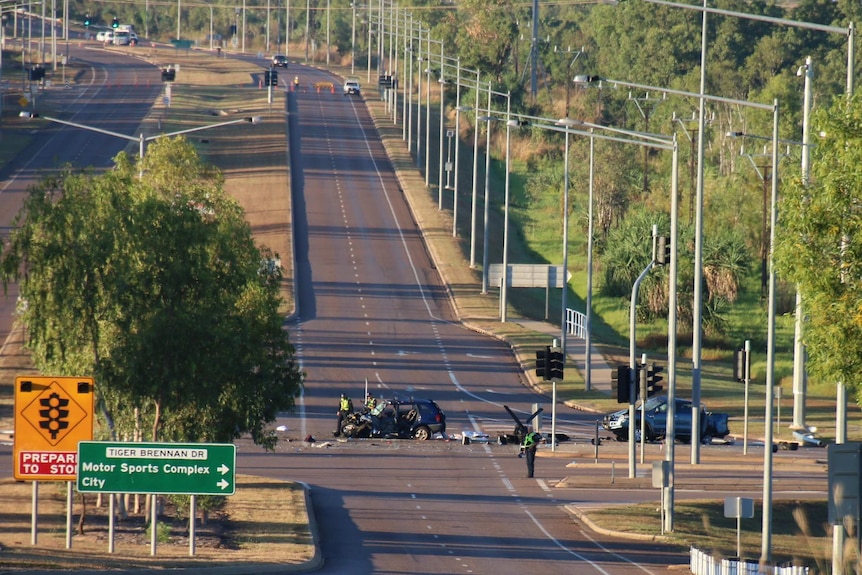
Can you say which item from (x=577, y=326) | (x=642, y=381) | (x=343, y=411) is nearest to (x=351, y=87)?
(x=577, y=326)

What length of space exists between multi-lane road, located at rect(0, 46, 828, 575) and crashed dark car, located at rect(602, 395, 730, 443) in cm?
142

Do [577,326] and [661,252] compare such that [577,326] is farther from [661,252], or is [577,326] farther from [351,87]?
[351,87]

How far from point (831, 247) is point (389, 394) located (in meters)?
32.7

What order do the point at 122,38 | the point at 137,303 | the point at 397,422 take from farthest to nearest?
the point at 122,38 → the point at 397,422 → the point at 137,303

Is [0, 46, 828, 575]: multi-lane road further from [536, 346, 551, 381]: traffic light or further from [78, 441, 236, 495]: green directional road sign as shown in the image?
[78, 441, 236, 495]: green directional road sign

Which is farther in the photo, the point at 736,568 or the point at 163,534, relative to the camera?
the point at 163,534

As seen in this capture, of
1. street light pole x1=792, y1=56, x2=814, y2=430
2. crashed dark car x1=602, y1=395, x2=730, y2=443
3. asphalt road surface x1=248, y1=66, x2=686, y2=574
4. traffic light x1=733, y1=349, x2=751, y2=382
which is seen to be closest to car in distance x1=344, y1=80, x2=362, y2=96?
asphalt road surface x1=248, y1=66, x2=686, y2=574

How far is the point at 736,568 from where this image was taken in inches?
997

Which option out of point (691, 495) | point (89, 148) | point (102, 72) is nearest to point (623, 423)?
point (691, 495)

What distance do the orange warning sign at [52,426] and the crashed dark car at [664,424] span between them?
2441cm

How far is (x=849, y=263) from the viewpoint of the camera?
22156 mm

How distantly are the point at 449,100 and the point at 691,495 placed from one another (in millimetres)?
114134

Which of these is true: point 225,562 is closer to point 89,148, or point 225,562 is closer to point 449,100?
point 89,148

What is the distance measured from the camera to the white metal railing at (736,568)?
2438 centimetres
